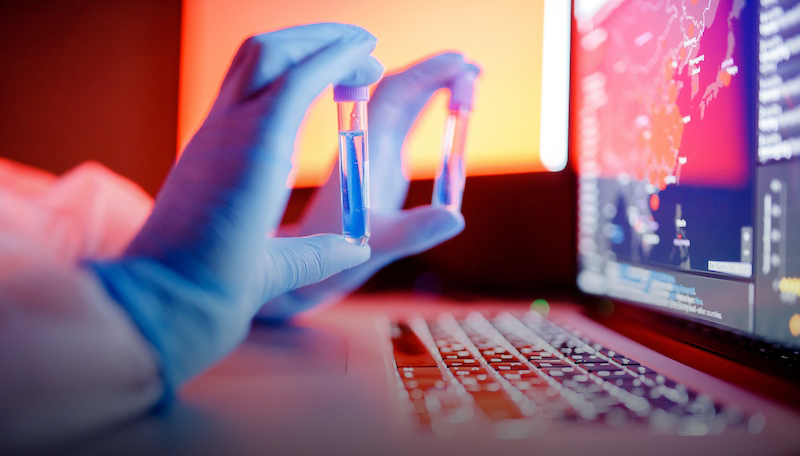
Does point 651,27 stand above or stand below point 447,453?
above

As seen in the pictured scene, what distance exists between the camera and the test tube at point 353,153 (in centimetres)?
53

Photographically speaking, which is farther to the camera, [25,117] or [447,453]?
[25,117]

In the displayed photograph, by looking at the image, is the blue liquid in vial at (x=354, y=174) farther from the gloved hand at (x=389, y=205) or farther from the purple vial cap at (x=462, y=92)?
the purple vial cap at (x=462, y=92)

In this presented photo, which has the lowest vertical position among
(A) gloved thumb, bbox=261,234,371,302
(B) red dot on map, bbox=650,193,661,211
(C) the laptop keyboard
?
(C) the laptop keyboard

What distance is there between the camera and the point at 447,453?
0.97 feet

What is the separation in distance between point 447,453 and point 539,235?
0.81 metres

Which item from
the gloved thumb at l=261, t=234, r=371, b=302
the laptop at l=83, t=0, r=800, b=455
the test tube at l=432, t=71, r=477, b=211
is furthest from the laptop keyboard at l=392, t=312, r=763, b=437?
the test tube at l=432, t=71, r=477, b=211

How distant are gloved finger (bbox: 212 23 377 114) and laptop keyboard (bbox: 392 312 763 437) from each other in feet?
0.93

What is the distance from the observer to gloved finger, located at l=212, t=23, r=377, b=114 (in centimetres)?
Answer: 47

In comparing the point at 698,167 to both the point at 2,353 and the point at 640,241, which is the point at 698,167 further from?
the point at 2,353

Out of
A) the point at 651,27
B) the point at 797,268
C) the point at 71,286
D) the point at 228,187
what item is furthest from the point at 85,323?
the point at 651,27

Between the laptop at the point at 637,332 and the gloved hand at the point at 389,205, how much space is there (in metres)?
0.05

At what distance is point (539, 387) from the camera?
39 cm

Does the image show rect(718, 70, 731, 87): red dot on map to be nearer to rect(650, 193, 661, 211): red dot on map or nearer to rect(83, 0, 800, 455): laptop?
rect(83, 0, 800, 455): laptop
